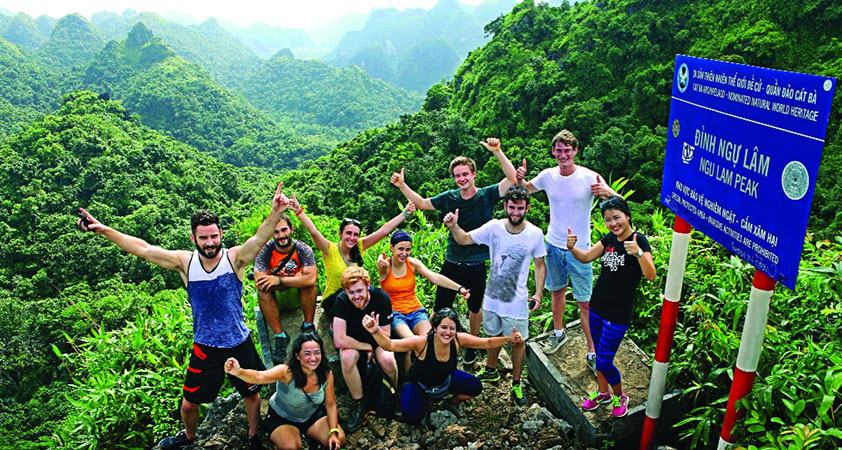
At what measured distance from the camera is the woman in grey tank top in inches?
145

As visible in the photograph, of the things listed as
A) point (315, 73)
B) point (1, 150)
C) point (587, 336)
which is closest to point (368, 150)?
point (1, 150)

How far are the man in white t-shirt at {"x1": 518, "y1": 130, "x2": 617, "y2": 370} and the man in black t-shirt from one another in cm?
149

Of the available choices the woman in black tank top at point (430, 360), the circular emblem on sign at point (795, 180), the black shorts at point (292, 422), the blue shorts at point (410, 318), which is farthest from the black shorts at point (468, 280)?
the circular emblem on sign at point (795, 180)

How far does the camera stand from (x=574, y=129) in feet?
81.8

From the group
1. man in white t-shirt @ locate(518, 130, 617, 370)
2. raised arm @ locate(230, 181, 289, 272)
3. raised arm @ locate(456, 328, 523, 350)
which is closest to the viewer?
raised arm @ locate(230, 181, 289, 272)

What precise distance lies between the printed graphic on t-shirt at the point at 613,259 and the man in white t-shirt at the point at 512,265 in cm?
53

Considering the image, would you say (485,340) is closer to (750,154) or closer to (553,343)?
(553,343)

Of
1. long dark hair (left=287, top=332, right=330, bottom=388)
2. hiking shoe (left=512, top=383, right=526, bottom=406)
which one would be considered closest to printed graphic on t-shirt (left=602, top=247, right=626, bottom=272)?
hiking shoe (left=512, top=383, right=526, bottom=406)

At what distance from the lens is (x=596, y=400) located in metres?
3.93

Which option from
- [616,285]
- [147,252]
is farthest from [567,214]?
[147,252]

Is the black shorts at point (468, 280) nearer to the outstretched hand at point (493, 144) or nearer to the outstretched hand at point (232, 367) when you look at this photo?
the outstretched hand at point (493, 144)

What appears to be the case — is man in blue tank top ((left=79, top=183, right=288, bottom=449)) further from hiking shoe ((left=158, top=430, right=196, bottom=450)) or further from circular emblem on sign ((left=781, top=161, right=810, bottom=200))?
circular emblem on sign ((left=781, top=161, right=810, bottom=200))

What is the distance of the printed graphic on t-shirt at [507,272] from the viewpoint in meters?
4.14

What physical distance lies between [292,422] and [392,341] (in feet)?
2.94
